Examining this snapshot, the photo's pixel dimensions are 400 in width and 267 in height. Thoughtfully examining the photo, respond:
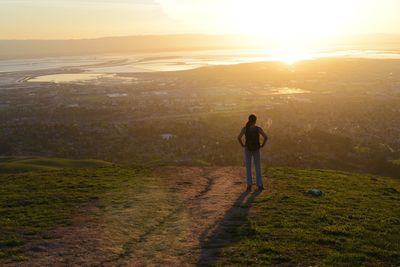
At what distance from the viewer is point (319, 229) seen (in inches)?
648

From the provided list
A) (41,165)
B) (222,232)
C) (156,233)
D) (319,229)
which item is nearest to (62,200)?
(156,233)

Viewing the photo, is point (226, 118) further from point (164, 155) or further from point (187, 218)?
point (187, 218)

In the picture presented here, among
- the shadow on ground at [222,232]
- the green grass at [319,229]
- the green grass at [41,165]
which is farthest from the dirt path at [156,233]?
the green grass at [41,165]

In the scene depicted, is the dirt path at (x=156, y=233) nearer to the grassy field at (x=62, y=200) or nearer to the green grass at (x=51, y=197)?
the grassy field at (x=62, y=200)

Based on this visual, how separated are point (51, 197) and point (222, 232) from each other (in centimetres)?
980

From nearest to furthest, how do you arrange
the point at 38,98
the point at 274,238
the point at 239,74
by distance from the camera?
the point at 274,238
the point at 38,98
the point at 239,74

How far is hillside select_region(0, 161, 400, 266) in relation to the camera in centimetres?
1399

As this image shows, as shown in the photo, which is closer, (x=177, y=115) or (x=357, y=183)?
(x=357, y=183)

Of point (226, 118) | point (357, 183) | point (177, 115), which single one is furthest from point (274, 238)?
point (177, 115)

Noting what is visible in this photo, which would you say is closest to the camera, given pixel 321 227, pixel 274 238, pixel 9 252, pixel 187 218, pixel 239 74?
pixel 9 252

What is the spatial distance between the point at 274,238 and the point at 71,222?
7755mm

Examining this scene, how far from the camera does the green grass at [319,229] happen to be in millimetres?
13805

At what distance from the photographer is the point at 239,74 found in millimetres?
183000

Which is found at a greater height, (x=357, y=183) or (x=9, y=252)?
(x=9, y=252)
